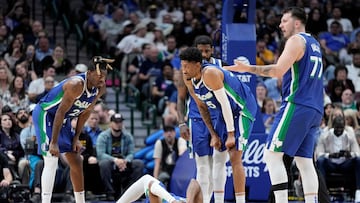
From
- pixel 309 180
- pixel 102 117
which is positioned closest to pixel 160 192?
pixel 309 180

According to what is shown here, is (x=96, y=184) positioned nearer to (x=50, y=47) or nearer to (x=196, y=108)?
(x=196, y=108)

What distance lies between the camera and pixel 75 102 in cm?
1017

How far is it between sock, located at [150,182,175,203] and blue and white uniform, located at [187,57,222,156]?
1.31 metres

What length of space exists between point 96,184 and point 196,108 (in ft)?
12.3

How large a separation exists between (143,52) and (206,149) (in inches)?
289

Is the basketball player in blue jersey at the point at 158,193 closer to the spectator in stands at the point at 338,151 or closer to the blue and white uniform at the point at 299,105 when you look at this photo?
the blue and white uniform at the point at 299,105

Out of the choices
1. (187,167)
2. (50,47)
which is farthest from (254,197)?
(50,47)

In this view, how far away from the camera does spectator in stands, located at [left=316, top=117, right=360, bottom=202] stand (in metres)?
13.7

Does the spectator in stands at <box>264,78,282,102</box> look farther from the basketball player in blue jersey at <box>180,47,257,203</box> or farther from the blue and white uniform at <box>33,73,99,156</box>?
the blue and white uniform at <box>33,73,99,156</box>

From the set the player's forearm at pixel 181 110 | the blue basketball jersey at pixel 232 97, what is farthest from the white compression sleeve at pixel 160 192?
the player's forearm at pixel 181 110

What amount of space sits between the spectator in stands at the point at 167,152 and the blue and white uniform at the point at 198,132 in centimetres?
342

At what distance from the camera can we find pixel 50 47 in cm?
1788

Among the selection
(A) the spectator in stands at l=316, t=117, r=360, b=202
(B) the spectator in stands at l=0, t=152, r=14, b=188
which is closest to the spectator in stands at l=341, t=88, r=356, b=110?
(A) the spectator in stands at l=316, t=117, r=360, b=202

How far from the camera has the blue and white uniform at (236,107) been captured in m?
9.83
